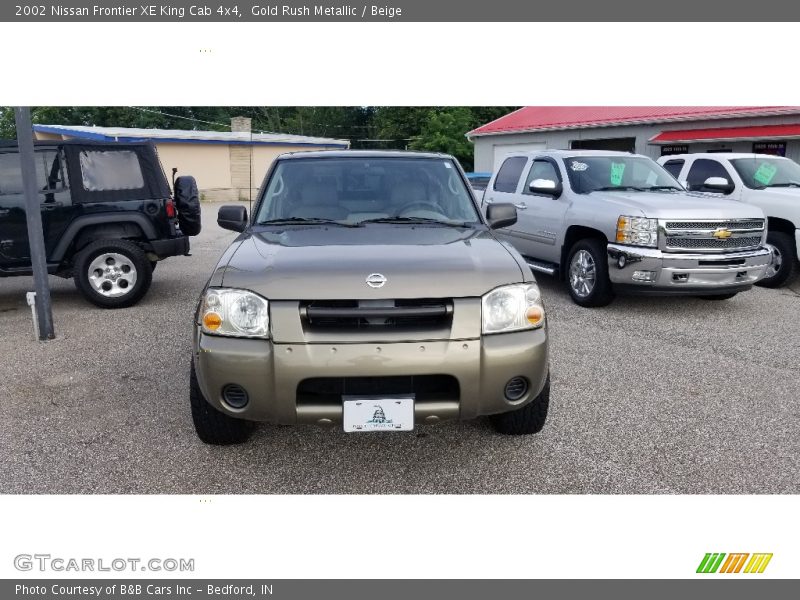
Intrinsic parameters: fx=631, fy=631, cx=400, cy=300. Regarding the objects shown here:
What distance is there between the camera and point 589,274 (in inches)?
295

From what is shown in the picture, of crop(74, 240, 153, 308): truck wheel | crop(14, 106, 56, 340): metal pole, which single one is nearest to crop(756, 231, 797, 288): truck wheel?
crop(74, 240, 153, 308): truck wheel

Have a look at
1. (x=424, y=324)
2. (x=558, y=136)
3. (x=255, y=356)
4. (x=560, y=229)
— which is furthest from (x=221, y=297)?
(x=558, y=136)

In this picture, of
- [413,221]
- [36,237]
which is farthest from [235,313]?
[36,237]

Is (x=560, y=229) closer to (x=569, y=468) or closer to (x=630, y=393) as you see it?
(x=630, y=393)

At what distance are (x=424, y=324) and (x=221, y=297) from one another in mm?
1005

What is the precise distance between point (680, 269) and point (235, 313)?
539 centimetres

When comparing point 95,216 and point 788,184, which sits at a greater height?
point 788,184

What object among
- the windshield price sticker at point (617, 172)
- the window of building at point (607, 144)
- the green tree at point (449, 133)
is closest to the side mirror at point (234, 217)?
the windshield price sticker at point (617, 172)

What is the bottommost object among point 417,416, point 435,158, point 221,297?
point 417,416

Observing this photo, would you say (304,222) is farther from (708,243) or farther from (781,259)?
(781,259)

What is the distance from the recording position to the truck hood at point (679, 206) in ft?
22.6

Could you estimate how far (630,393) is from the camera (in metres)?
4.70

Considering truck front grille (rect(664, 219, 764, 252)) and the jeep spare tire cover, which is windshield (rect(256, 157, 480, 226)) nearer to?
truck front grille (rect(664, 219, 764, 252))

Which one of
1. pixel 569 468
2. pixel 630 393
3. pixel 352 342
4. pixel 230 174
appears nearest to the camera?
pixel 352 342
